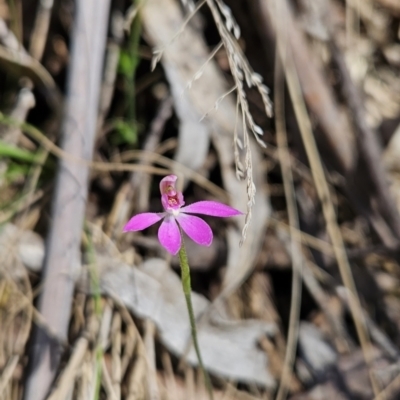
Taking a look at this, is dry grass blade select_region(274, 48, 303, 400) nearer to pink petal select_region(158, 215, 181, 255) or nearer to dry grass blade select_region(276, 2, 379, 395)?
dry grass blade select_region(276, 2, 379, 395)

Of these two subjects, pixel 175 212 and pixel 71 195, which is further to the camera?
pixel 71 195

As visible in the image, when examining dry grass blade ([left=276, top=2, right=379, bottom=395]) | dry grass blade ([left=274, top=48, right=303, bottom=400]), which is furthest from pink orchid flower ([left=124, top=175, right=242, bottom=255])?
dry grass blade ([left=276, top=2, right=379, bottom=395])

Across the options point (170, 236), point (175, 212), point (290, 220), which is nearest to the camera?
point (170, 236)

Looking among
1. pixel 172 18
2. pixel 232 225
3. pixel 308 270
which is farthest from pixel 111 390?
pixel 172 18

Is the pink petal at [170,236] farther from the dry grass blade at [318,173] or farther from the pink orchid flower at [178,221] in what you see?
the dry grass blade at [318,173]

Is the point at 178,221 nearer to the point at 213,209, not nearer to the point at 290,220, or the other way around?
the point at 213,209

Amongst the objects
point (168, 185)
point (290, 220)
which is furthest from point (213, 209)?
point (290, 220)

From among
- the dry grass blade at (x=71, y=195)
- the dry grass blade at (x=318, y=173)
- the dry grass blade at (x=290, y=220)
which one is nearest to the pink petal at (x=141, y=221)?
the dry grass blade at (x=71, y=195)
